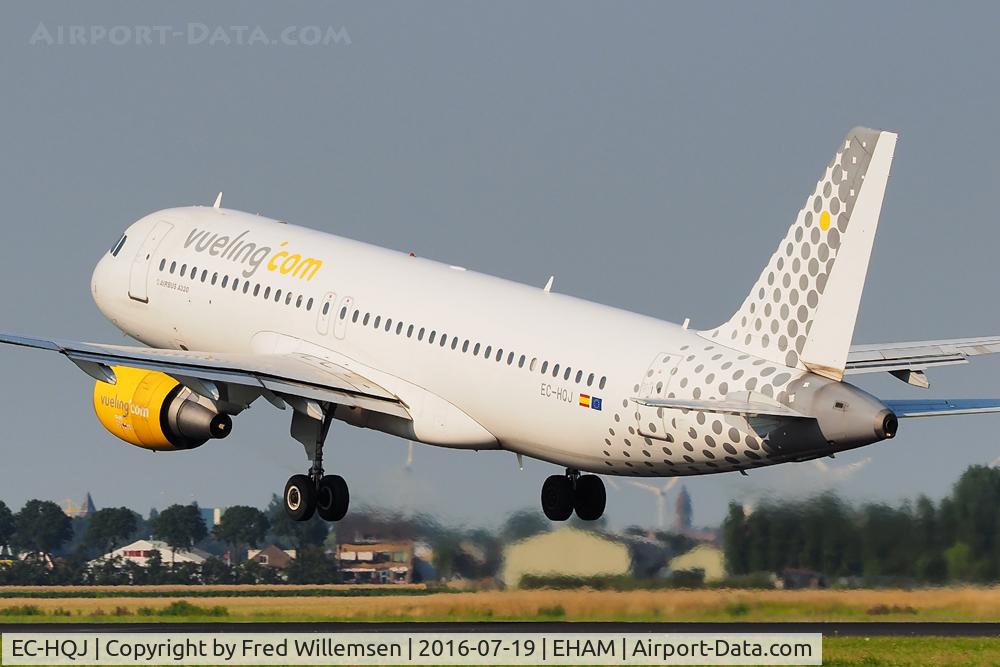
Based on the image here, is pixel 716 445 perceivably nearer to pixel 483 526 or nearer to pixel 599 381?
pixel 599 381

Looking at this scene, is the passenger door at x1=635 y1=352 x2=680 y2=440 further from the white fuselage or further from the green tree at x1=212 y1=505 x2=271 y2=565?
the green tree at x1=212 y1=505 x2=271 y2=565

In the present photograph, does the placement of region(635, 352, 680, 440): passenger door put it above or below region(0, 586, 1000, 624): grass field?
above

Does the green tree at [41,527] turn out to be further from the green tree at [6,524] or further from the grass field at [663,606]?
the grass field at [663,606]

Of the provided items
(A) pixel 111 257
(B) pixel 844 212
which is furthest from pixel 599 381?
(A) pixel 111 257

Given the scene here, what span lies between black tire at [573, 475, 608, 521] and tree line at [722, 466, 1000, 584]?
301 centimetres

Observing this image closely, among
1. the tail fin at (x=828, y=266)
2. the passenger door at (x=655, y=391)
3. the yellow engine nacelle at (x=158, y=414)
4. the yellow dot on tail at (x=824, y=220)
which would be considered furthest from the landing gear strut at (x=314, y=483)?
the yellow dot on tail at (x=824, y=220)

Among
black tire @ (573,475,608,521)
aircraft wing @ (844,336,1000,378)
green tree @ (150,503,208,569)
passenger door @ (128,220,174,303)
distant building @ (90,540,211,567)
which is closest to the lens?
aircraft wing @ (844,336,1000,378)

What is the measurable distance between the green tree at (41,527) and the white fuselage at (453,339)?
6.70 meters

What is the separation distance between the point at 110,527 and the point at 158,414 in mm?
11662

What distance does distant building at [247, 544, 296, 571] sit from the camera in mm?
78500

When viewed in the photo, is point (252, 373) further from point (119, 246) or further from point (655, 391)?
point (119, 246)

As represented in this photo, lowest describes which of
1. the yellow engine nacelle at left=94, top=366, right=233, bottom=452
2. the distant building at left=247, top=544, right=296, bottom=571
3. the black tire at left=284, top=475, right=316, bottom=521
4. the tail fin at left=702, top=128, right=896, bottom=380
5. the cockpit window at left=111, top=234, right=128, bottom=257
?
the distant building at left=247, top=544, right=296, bottom=571

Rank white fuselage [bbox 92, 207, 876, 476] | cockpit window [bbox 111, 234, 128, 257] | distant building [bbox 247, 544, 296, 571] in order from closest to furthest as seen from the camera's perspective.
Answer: white fuselage [bbox 92, 207, 876, 476] → distant building [bbox 247, 544, 296, 571] → cockpit window [bbox 111, 234, 128, 257]

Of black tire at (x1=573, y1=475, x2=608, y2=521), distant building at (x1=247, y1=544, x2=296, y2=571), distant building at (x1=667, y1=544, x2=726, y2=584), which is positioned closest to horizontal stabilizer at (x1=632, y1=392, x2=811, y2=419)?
distant building at (x1=667, y1=544, x2=726, y2=584)
